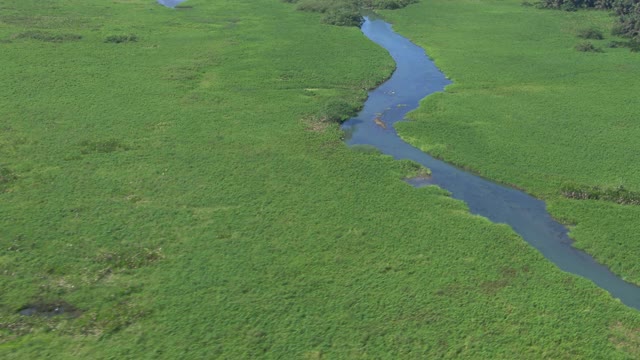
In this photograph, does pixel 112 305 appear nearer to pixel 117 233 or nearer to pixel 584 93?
pixel 117 233

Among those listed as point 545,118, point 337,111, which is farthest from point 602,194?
point 337,111

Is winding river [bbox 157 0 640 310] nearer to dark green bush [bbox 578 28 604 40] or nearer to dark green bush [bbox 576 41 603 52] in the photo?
dark green bush [bbox 576 41 603 52]

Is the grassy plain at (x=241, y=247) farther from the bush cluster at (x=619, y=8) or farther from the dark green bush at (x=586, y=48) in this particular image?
the bush cluster at (x=619, y=8)

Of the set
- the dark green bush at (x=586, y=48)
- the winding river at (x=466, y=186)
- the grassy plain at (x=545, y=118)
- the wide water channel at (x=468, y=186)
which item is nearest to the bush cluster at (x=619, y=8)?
the grassy plain at (x=545, y=118)

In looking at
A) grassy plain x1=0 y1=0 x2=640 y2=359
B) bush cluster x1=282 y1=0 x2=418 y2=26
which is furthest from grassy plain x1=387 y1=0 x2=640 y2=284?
bush cluster x1=282 y1=0 x2=418 y2=26

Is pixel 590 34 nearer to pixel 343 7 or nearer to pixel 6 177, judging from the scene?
pixel 343 7

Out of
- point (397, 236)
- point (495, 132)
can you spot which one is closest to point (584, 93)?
point (495, 132)
